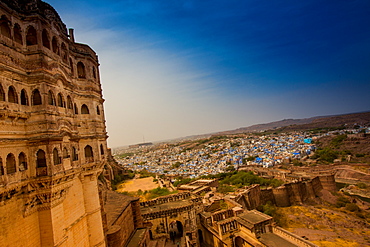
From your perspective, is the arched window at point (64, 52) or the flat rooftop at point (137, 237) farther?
the flat rooftop at point (137, 237)

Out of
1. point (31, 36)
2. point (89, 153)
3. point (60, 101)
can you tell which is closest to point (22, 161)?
point (60, 101)

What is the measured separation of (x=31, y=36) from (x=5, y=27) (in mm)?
1124

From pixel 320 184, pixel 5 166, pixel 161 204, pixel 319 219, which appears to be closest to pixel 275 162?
pixel 320 184

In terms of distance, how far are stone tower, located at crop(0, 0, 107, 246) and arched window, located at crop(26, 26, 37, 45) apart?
0.02 metres

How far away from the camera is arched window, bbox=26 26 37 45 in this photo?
8.06 meters

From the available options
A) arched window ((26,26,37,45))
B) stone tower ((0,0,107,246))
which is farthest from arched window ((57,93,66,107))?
arched window ((26,26,37,45))

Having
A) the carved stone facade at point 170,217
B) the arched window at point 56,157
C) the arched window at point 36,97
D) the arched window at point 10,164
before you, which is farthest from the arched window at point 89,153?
the carved stone facade at point 170,217

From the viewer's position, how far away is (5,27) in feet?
23.5

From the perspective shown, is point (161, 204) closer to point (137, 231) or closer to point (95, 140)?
point (137, 231)

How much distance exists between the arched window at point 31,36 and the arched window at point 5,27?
81 centimetres

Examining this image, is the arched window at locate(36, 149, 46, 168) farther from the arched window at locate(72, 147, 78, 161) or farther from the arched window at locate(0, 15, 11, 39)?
the arched window at locate(0, 15, 11, 39)

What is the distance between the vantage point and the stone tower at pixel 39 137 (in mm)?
6637

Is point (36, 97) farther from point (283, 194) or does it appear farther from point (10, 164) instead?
point (283, 194)

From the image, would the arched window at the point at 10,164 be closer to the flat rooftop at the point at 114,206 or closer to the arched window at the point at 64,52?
the arched window at the point at 64,52
